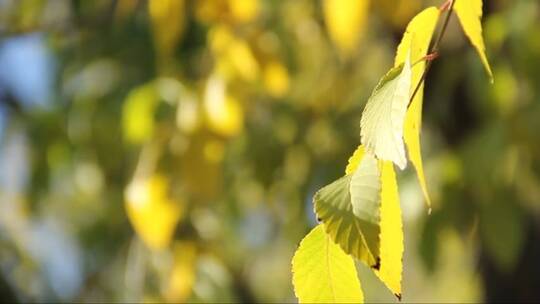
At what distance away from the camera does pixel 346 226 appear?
590mm

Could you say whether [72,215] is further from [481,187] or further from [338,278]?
[338,278]

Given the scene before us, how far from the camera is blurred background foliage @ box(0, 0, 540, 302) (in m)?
1.60

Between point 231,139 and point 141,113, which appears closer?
point 141,113

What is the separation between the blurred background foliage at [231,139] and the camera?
1601mm

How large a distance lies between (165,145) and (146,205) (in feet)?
0.34

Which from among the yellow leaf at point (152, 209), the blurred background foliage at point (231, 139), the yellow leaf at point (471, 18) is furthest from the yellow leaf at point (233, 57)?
the yellow leaf at point (471, 18)

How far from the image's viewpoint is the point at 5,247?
6.67 feet

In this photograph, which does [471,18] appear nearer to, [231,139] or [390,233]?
[390,233]

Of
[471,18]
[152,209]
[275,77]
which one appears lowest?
[152,209]

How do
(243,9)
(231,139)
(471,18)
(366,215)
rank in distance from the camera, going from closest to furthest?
(366,215), (471,18), (243,9), (231,139)

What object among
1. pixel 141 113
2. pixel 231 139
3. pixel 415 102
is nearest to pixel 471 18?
pixel 415 102

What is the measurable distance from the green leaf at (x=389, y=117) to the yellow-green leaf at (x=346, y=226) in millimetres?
22

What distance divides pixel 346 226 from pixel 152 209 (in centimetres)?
100

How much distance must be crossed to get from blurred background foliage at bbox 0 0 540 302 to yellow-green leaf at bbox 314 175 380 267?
2.50 ft
